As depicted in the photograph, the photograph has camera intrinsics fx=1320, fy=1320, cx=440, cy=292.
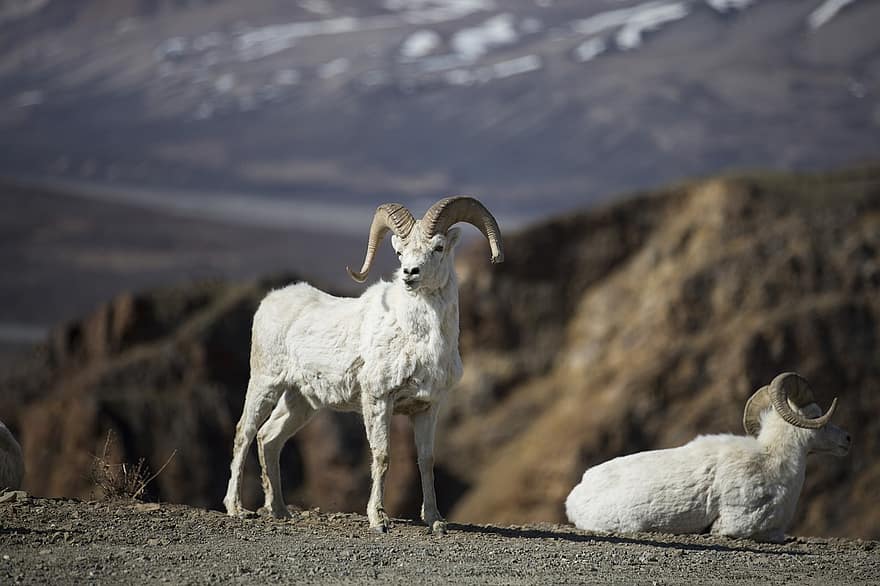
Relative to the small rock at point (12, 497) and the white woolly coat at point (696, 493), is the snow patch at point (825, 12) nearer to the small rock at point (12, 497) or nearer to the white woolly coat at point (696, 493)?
the white woolly coat at point (696, 493)

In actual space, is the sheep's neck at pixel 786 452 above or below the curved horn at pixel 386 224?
below

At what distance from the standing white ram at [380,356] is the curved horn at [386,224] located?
13mm

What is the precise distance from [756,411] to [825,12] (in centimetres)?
15092

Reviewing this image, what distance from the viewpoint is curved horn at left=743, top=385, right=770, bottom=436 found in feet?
52.9

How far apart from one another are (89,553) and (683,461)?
6.91 metres

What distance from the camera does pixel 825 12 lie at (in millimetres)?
156875

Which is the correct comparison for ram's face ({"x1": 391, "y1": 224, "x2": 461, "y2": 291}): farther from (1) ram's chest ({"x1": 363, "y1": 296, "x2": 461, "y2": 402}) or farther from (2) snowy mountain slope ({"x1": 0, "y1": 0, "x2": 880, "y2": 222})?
(2) snowy mountain slope ({"x1": 0, "y1": 0, "x2": 880, "y2": 222})

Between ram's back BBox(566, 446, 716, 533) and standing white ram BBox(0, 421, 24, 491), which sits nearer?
standing white ram BBox(0, 421, 24, 491)

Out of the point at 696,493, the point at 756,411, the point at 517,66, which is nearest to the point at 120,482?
the point at 696,493

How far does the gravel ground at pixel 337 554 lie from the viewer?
1077cm

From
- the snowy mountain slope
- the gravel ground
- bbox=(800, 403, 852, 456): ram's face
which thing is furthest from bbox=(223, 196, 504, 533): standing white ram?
the snowy mountain slope

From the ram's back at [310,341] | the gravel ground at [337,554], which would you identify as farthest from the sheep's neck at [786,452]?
the ram's back at [310,341]

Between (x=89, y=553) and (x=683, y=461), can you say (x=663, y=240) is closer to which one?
(x=683, y=461)

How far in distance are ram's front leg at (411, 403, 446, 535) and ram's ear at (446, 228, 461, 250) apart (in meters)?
1.64
